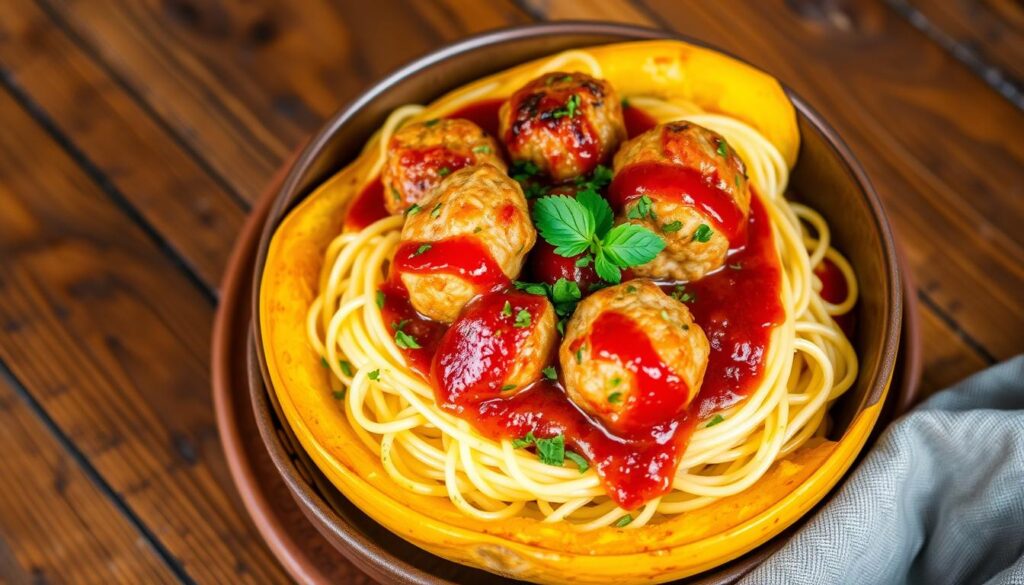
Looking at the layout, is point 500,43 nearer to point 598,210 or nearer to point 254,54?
point 598,210

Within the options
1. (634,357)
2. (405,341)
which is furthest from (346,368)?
(634,357)

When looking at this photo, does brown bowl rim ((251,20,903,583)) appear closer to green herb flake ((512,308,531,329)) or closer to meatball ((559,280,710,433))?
meatball ((559,280,710,433))

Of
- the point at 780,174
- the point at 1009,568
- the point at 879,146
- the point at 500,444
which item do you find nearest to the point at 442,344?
the point at 500,444

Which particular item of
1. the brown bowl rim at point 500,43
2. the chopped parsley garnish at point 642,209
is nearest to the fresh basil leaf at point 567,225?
the chopped parsley garnish at point 642,209

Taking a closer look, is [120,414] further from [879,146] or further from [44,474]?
[879,146]

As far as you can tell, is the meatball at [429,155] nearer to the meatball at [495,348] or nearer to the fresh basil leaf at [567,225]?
the fresh basil leaf at [567,225]

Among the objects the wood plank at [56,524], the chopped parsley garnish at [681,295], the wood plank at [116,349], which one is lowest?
the wood plank at [56,524]
